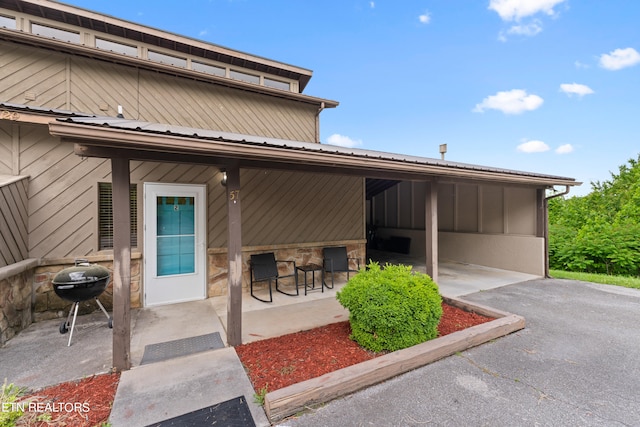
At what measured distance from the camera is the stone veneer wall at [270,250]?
15.7 feet

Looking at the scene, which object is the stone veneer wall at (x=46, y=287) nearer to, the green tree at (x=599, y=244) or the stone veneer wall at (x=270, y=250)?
the stone veneer wall at (x=270, y=250)

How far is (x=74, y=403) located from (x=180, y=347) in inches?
39.1

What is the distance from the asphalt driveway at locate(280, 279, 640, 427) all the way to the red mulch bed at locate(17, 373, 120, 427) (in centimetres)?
140

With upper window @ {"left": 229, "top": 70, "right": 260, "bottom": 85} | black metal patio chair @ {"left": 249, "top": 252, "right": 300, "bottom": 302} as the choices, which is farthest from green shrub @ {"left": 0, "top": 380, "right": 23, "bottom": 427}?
upper window @ {"left": 229, "top": 70, "right": 260, "bottom": 85}

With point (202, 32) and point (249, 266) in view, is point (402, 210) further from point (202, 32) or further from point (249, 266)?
point (202, 32)

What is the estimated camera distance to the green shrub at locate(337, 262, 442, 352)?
2.74 metres

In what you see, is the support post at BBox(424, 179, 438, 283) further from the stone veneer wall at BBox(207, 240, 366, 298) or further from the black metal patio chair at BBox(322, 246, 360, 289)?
the stone veneer wall at BBox(207, 240, 366, 298)

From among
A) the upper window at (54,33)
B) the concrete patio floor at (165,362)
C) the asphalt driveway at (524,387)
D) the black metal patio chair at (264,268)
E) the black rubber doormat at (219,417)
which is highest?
the upper window at (54,33)

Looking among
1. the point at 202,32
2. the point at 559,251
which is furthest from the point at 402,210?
the point at 202,32

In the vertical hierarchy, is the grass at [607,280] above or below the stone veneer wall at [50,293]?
below

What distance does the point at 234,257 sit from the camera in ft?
9.86

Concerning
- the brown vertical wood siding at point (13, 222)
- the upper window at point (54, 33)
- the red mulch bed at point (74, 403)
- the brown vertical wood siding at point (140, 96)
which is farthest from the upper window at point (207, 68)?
the red mulch bed at point (74, 403)

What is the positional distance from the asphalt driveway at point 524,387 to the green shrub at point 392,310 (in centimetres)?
33

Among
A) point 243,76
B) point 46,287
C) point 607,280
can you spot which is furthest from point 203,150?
point 607,280
